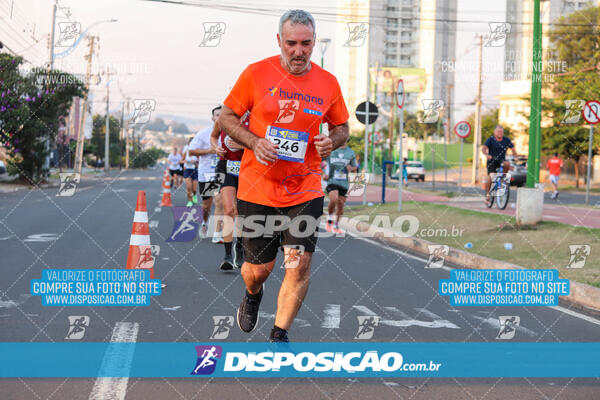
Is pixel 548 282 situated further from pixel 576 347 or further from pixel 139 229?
pixel 139 229

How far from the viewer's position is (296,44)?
14.8 ft

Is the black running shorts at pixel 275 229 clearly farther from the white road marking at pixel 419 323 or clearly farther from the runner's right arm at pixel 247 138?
the white road marking at pixel 419 323

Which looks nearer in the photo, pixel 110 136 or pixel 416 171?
pixel 416 171

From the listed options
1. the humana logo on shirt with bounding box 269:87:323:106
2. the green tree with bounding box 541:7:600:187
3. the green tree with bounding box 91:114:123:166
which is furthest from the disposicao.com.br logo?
the green tree with bounding box 91:114:123:166

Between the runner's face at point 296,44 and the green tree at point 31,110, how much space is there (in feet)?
88.3

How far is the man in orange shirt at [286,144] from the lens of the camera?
451 cm

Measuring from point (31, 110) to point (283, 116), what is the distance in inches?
1140

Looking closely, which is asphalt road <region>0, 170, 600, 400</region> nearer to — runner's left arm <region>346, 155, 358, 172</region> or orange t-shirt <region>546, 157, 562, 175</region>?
runner's left arm <region>346, 155, 358, 172</region>

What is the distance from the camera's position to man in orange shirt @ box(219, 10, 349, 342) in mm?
4512

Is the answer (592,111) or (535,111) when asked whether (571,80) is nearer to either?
(592,111)

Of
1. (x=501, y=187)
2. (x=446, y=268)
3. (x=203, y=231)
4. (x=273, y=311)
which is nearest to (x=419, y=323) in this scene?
(x=273, y=311)

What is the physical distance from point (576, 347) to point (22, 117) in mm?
28328

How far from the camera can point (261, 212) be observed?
15.3 feet

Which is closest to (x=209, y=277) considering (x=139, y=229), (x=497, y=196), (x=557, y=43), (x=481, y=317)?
(x=139, y=229)
